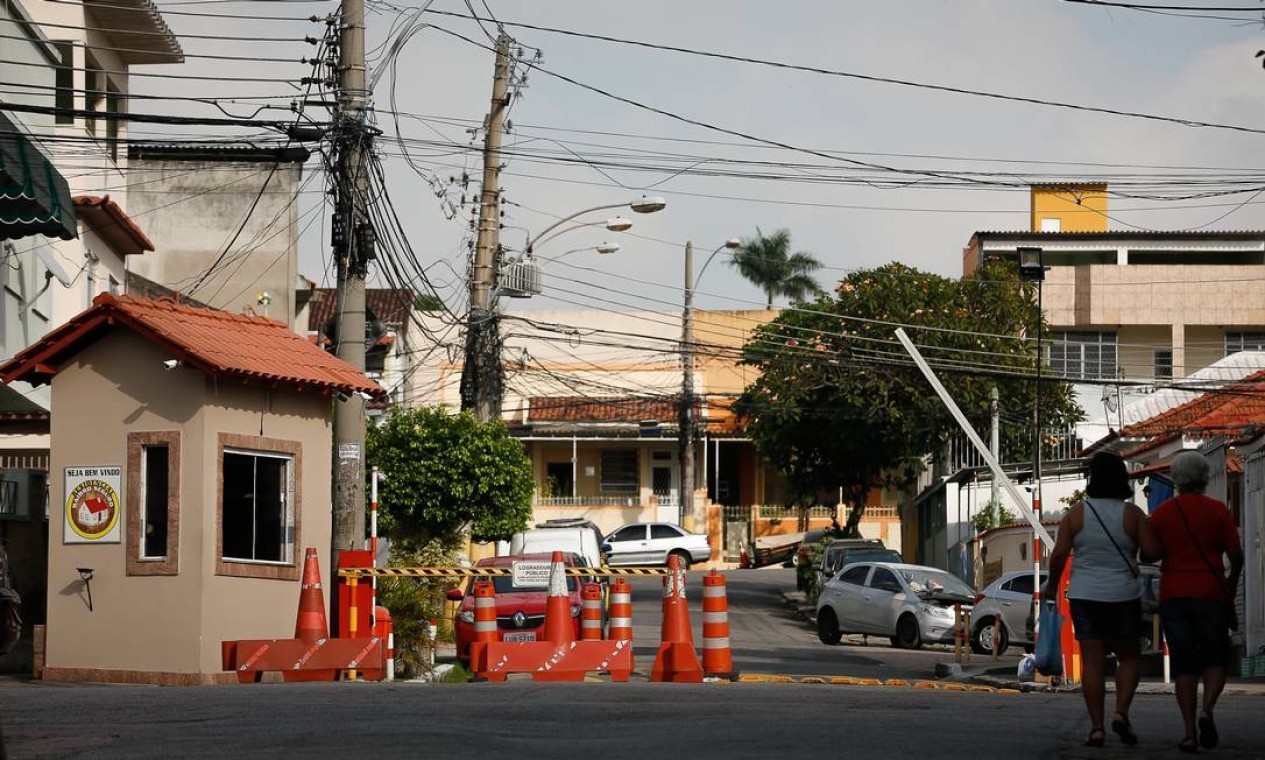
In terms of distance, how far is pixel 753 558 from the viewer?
62.9 m

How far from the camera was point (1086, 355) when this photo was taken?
203 feet

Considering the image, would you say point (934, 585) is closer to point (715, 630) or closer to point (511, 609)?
point (511, 609)

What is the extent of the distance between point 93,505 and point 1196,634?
12.3 metres

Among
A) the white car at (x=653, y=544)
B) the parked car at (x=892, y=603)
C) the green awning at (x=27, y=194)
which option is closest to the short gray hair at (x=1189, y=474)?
the green awning at (x=27, y=194)

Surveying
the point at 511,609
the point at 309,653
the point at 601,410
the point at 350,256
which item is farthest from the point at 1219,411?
the point at 601,410

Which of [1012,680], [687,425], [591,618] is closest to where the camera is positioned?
[591,618]

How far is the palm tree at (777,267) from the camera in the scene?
3319 inches

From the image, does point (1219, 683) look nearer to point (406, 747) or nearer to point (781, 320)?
point (406, 747)

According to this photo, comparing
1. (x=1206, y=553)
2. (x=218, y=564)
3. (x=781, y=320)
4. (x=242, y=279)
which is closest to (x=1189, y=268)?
(x=781, y=320)

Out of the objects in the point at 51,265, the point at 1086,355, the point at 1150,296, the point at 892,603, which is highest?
the point at 1150,296

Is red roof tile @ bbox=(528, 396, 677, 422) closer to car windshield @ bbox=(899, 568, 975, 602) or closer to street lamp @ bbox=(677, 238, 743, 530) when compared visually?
street lamp @ bbox=(677, 238, 743, 530)

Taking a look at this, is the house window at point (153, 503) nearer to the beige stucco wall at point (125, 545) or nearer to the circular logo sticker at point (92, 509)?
the beige stucco wall at point (125, 545)

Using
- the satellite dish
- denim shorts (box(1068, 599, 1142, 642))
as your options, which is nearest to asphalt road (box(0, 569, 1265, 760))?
denim shorts (box(1068, 599, 1142, 642))

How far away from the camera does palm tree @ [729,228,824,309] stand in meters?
84.3
